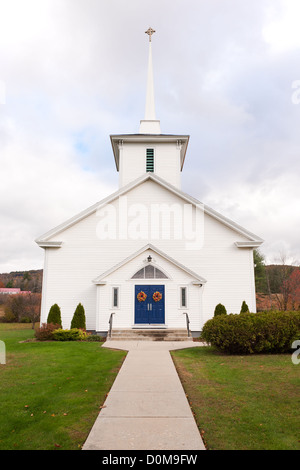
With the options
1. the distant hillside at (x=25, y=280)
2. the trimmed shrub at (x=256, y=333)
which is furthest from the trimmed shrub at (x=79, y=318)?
the distant hillside at (x=25, y=280)

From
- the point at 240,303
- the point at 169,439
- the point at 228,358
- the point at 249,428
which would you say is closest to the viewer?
Answer: the point at 169,439

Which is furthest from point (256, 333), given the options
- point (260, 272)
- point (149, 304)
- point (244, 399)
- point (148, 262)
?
point (260, 272)

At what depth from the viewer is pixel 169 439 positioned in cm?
477

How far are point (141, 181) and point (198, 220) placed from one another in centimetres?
423

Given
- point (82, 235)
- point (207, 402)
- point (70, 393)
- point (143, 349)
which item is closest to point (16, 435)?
point (70, 393)

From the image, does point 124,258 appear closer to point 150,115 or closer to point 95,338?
point 95,338

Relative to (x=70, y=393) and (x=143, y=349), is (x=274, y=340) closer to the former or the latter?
(x=143, y=349)

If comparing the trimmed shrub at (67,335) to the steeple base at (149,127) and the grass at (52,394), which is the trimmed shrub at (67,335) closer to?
the grass at (52,394)

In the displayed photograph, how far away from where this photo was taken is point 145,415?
577cm

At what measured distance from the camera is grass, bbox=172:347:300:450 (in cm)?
489

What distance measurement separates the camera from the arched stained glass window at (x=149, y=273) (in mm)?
18219

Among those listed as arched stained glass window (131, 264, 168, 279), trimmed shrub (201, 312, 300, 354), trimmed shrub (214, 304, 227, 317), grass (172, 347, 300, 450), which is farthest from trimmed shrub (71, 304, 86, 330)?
trimmed shrub (201, 312, 300, 354)

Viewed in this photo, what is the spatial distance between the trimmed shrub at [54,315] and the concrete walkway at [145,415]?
935 cm

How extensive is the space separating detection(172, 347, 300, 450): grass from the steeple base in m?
19.5
